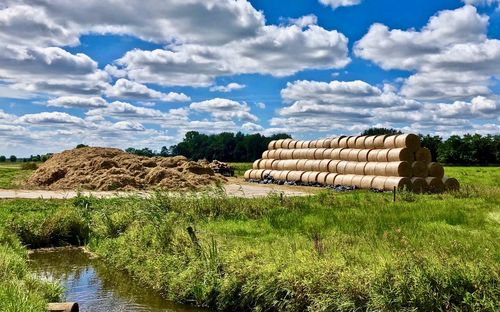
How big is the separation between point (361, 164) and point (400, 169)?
376 centimetres

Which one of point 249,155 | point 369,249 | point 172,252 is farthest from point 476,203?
point 249,155

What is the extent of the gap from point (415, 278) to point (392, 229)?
506cm

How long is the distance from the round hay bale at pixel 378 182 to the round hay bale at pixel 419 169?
5.28 feet

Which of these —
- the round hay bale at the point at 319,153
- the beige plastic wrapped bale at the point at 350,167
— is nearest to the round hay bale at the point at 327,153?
the round hay bale at the point at 319,153

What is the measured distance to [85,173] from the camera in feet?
116

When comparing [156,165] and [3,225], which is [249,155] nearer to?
[156,165]

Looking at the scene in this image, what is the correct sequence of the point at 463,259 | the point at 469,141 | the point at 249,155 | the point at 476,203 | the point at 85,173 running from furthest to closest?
the point at 249,155 < the point at 469,141 < the point at 85,173 < the point at 476,203 < the point at 463,259

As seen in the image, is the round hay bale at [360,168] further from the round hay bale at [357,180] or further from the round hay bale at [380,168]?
the round hay bale at [380,168]

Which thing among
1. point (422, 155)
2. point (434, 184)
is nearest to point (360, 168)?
point (422, 155)

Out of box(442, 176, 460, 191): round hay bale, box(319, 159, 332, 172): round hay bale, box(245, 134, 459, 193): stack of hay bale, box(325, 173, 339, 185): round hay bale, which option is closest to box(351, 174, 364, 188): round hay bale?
box(245, 134, 459, 193): stack of hay bale

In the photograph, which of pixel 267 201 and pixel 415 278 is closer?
pixel 415 278

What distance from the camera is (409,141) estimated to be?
3008 centimetres

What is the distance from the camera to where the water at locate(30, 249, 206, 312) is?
36.2 feet

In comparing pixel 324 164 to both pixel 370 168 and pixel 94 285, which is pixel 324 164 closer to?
pixel 370 168
